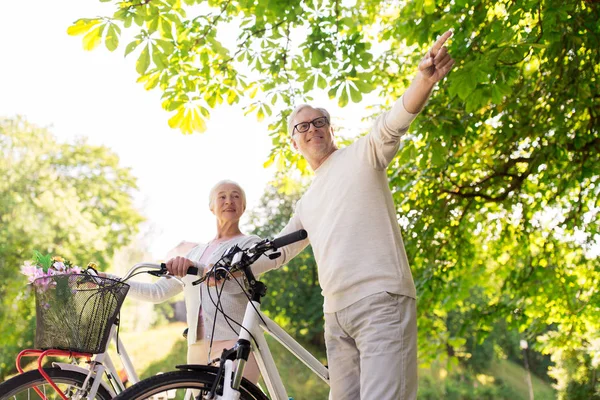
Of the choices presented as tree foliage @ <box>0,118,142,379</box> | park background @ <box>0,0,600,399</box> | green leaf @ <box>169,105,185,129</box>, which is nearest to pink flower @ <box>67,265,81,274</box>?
park background @ <box>0,0,600,399</box>

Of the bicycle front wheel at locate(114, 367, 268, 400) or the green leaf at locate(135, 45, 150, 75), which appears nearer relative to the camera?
the bicycle front wheel at locate(114, 367, 268, 400)

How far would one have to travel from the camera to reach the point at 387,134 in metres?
2.16

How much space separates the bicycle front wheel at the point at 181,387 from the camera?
2021 mm

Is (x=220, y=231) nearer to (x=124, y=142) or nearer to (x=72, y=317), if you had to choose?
(x=72, y=317)

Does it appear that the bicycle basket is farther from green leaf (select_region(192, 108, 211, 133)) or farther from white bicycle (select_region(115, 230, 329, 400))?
Result: green leaf (select_region(192, 108, 211, 133))

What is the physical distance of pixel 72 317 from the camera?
7.88 feet

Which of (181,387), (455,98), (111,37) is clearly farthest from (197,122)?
(181,387)

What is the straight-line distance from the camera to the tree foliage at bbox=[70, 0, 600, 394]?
3.73 m

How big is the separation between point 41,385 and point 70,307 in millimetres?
378

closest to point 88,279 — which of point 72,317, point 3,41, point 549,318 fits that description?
point 72,317

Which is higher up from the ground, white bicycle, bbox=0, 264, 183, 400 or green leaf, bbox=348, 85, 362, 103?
green leaf, bbox=348, 85, 362, 103

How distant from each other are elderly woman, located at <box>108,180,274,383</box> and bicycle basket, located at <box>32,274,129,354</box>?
0.39 meters

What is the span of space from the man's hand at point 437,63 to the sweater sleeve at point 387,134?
0.37ft

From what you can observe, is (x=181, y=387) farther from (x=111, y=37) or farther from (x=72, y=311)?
(x=111, y=37)
